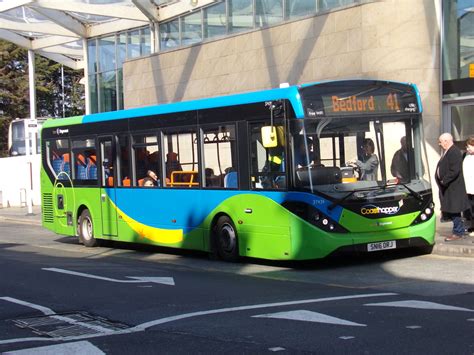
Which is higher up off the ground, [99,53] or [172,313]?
[99,53]

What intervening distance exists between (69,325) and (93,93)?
26840mm

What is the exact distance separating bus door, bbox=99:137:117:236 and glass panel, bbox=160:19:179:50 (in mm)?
11947

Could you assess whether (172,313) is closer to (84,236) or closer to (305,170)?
(305,170)

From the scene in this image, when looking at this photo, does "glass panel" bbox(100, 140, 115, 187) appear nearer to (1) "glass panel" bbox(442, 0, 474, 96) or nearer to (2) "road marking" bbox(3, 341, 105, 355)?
(1) "glass panel" bbox(442, 0, 474, 96)

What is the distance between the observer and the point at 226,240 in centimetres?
1224

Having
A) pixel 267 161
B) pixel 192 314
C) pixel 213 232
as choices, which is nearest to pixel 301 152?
pixel 267 161

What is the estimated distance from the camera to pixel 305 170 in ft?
34.7

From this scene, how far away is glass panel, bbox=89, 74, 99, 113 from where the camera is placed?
107 feet

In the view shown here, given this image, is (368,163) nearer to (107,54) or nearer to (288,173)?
(288,173)

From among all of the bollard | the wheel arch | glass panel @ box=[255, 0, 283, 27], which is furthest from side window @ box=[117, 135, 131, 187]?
the bollard

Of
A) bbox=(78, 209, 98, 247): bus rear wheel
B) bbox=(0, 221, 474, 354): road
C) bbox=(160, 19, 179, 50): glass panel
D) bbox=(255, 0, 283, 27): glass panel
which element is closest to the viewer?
bbox=(0, 221, 474, 354): road

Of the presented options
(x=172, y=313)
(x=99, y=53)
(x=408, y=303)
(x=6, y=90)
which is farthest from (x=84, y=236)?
(x=6, y=90)

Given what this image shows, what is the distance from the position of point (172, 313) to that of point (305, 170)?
378cm

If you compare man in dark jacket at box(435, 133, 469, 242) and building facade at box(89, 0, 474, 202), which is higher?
building facade at box(89, 0, 474, 202)
